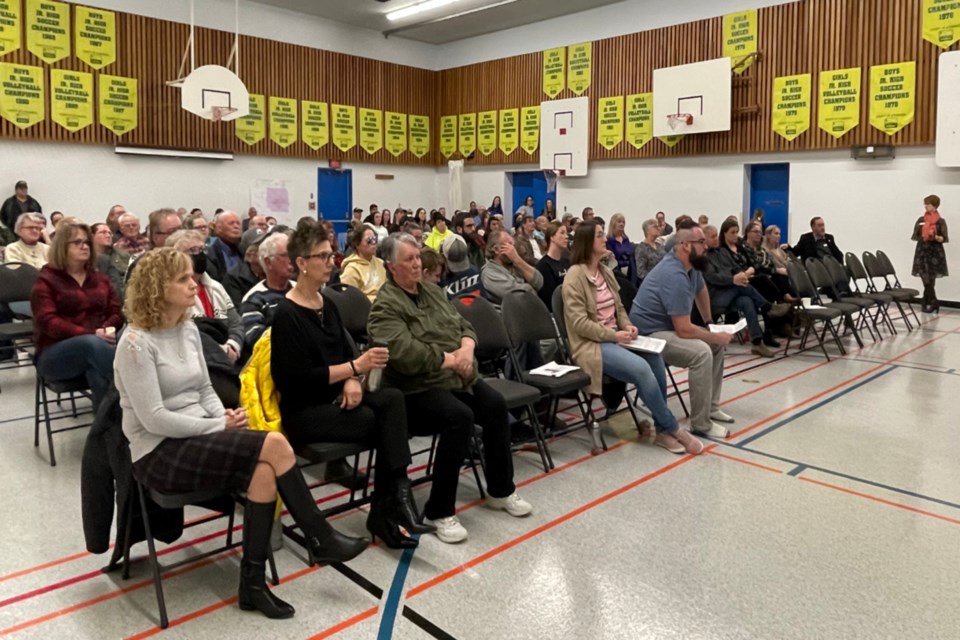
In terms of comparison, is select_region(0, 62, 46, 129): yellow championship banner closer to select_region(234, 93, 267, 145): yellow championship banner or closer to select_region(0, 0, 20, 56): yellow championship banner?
select_region(0, 0, 20, 56): yellow championship banner

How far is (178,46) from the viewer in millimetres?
13492

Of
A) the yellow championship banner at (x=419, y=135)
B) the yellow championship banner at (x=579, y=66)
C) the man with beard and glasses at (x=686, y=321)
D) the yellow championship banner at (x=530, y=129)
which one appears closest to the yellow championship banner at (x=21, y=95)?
the yellow championship banner at (x=419, y=135)

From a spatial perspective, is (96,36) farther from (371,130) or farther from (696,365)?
(696,365)

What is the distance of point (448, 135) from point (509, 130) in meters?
1.89

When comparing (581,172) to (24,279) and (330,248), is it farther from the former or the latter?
(330,248)

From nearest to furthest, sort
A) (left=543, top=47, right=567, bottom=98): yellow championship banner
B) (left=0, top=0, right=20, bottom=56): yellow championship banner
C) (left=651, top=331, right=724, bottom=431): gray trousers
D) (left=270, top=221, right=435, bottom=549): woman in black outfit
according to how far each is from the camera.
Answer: (left=270, top=221, right=435, bottom=549): woman in black outfit → (left=651, top=331, right=724, bottom=431): gray trousers → (left=0, top=0, right=20, bottom=56): yellow championship banner → (left=543, top=47, right=567, bottom=98): yellow championship banner

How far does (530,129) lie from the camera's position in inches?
642

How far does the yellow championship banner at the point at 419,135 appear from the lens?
17652 millimetres

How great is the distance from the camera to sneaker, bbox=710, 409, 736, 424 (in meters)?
5.08

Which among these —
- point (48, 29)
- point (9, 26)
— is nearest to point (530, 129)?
point (48, 29)

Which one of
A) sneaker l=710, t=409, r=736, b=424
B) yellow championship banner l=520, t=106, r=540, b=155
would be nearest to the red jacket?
sneaker l=710, t=409, r=736, b=424

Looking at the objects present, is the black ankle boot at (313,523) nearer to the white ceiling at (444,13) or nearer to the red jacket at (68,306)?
the red jacket at (68,306)

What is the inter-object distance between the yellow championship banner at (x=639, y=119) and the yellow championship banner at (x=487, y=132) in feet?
11.9

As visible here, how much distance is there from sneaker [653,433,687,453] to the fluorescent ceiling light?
11796mm
